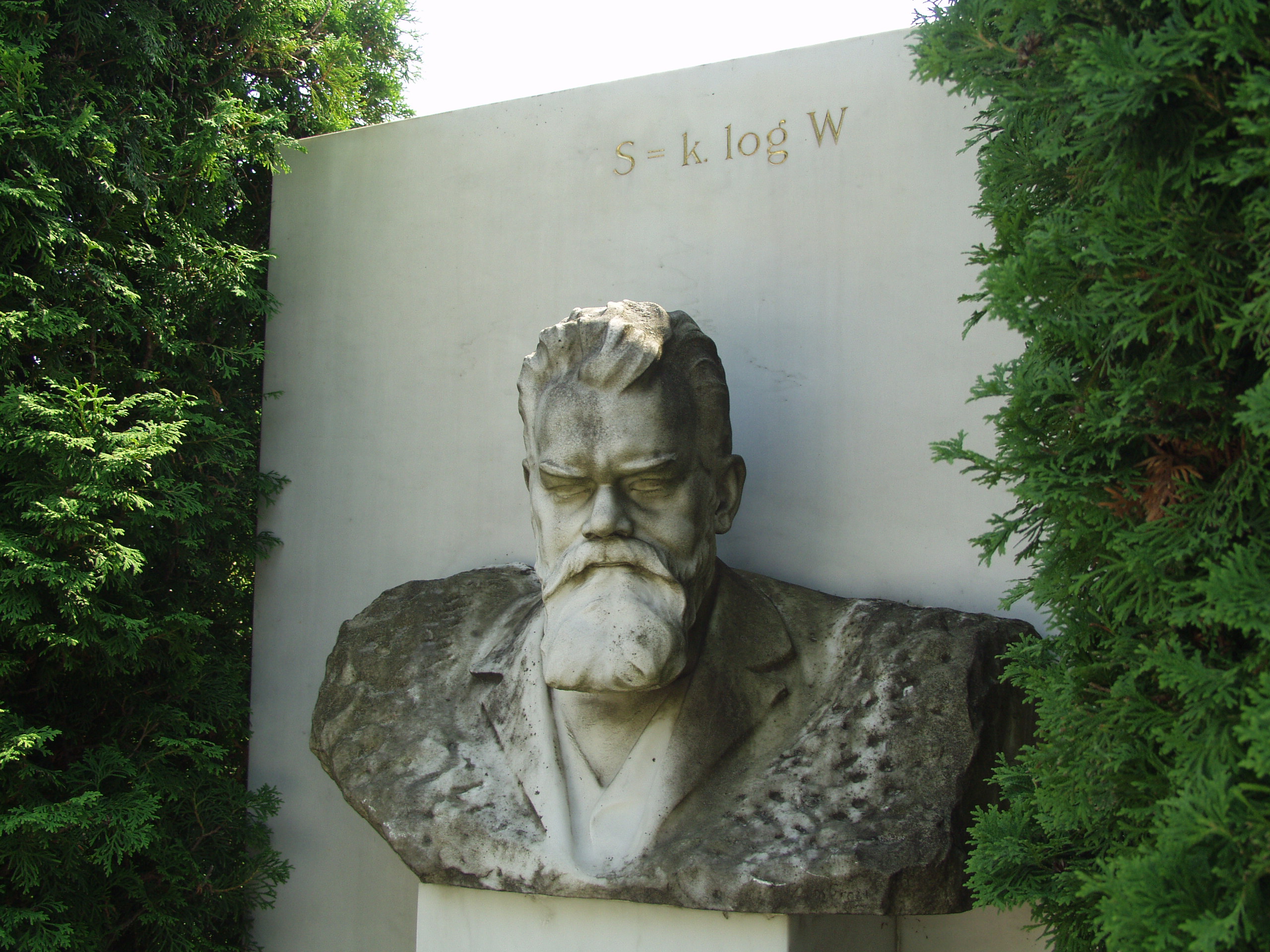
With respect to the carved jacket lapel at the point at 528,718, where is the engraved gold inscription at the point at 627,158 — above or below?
above

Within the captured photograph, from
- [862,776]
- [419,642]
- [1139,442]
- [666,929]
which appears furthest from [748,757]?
[1139,442]

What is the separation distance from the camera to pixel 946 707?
2965mm

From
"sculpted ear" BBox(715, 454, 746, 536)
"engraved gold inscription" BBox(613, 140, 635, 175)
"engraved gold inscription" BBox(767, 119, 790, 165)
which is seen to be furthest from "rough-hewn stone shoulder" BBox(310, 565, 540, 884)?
"engraved gold inscription" BBox(767, 119, 790, 165)

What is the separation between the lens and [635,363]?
9.77ft

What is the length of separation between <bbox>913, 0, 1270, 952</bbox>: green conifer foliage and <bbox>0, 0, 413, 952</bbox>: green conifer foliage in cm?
264

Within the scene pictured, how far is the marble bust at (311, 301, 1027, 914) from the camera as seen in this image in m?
2.79

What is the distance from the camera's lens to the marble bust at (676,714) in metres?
2.79

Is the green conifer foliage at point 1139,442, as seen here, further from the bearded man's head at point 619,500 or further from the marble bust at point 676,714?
the bearded man's head at point 619,500

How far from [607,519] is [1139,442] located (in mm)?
1300

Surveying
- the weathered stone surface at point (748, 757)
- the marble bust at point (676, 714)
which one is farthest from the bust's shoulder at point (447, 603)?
the marble bust at point (676, 714)

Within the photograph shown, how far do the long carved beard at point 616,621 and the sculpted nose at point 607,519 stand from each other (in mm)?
26

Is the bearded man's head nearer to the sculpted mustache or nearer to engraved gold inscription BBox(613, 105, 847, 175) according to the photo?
the sculpted mustache

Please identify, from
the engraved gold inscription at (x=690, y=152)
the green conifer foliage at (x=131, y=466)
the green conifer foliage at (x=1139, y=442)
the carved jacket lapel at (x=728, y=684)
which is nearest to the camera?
the green conifer foliage at (x=1139, y=442)

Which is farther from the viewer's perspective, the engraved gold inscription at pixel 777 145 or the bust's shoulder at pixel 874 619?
the engraved gold inscription at pixel 777 145
